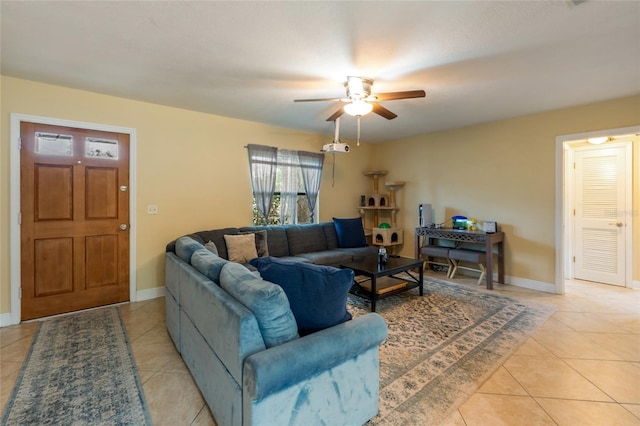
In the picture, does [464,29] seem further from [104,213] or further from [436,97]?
[104,213]

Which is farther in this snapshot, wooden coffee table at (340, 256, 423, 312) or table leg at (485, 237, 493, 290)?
table leg at (485, 237, 493, 290)

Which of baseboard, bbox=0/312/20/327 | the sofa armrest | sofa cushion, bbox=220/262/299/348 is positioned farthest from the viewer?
baseboard, bbox=0/312/20/327

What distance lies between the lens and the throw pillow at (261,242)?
3787 millimetres

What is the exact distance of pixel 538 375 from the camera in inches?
80.3

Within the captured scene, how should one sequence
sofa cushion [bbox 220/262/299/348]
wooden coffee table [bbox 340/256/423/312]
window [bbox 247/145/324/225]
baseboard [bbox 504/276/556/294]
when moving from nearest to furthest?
1. sofa cushion [bbox 220/262/299/348]
2. wooden coffee table [bbox 340/256/423/312]
3. baseboard [bbox 504/276/556/294]
4. window [bbox 247/145/324/225]

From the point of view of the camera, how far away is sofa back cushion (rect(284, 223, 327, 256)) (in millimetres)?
4328

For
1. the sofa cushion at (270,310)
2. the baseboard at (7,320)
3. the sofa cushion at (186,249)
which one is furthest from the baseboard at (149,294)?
the sofa cushion at (270,310)

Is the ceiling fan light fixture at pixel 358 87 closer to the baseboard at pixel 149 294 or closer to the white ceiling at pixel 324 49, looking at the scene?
the white ceiling at pixel 324 49

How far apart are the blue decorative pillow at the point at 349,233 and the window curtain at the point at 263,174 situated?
46.8 inches

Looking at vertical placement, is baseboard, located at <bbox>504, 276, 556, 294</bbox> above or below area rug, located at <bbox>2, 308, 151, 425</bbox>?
above

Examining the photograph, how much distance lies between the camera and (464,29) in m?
2.01

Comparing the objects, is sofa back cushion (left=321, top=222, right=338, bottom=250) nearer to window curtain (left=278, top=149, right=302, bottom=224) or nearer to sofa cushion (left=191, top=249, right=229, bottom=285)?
window curtain (left=278, top=149, right=302, bottom=224)

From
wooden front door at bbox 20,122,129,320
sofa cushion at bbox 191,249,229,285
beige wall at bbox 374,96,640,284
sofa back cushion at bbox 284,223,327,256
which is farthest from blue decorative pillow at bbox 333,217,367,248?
wooden front door at bbox 20,122,129,320

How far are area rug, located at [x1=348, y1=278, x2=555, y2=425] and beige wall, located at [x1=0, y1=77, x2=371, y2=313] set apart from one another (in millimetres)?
2379
